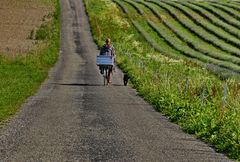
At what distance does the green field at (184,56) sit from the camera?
17.5m

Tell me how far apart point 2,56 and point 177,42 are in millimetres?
25157

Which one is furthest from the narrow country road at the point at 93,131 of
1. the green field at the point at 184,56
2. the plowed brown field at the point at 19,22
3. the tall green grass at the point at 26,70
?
the plowed brown field at the point at 19,22

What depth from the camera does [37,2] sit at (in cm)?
9106

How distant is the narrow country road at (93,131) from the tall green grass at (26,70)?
0.53m

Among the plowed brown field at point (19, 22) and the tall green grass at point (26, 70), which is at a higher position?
the plowed brown field at point (19, 22)

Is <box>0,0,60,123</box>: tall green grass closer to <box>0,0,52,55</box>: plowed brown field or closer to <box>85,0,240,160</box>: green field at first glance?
<box>0,0,52,55</box>: plowed brown field

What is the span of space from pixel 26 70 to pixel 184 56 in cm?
2093

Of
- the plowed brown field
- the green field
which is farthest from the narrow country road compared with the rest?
the plowed brown field

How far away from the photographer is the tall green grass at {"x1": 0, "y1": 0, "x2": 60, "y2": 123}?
22.1m

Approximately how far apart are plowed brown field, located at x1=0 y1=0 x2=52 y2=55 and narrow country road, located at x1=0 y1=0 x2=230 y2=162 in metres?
27.6

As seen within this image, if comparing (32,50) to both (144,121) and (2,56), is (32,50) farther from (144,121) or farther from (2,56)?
(144,121)

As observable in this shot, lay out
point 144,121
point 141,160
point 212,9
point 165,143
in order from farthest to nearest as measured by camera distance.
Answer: point 212,9
point 144,121
point 165,143
point 141,160

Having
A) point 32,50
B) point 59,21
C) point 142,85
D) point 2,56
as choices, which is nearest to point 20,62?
point 2,56

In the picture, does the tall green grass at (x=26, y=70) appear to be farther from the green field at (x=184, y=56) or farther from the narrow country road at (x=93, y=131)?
the green field at (x=184, y=56)
